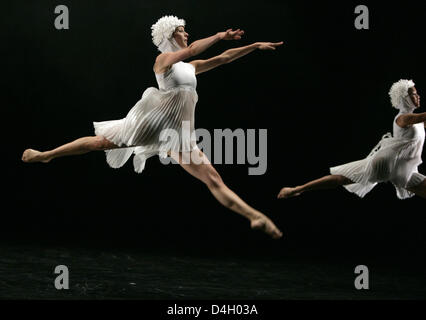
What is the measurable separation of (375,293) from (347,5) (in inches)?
103

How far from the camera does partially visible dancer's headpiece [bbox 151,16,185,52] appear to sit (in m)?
5.10

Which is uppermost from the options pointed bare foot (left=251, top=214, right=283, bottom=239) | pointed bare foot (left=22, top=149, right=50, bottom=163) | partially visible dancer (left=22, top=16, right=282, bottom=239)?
partially visible dancer (left=22, top=16, right=282, bottom=239)

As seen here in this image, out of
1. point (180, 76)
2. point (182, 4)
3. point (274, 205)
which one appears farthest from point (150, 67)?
point (180, 76)

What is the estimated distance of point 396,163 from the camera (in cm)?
571

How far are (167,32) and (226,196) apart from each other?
1.10m

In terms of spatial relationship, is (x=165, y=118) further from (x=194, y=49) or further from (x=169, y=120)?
(x=194, y=49)

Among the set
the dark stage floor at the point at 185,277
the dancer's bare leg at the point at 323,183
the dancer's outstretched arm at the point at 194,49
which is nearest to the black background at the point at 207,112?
the dark stage floor at the point at 185,277

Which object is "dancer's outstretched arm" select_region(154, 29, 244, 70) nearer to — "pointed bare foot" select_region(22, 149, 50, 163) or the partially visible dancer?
the partially visible dancer

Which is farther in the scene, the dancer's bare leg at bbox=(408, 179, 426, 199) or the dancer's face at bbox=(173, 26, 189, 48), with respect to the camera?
the dancer's bare leg at bbox=(408, 179, 426, 199)

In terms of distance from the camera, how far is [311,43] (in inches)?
280

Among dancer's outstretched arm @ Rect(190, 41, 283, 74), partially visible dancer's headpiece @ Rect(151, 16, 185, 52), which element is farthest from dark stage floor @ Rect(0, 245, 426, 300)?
partially visible dancer's headpiece @ Rect(151, 16, 185, 52)

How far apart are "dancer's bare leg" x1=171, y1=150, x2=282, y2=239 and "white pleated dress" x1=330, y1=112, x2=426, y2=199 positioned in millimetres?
1182

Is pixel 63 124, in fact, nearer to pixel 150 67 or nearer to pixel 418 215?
pixel 150 67

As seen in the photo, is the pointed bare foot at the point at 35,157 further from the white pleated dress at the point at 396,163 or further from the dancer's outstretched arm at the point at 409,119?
the dancer's outstretched arm at the point at 409,119
